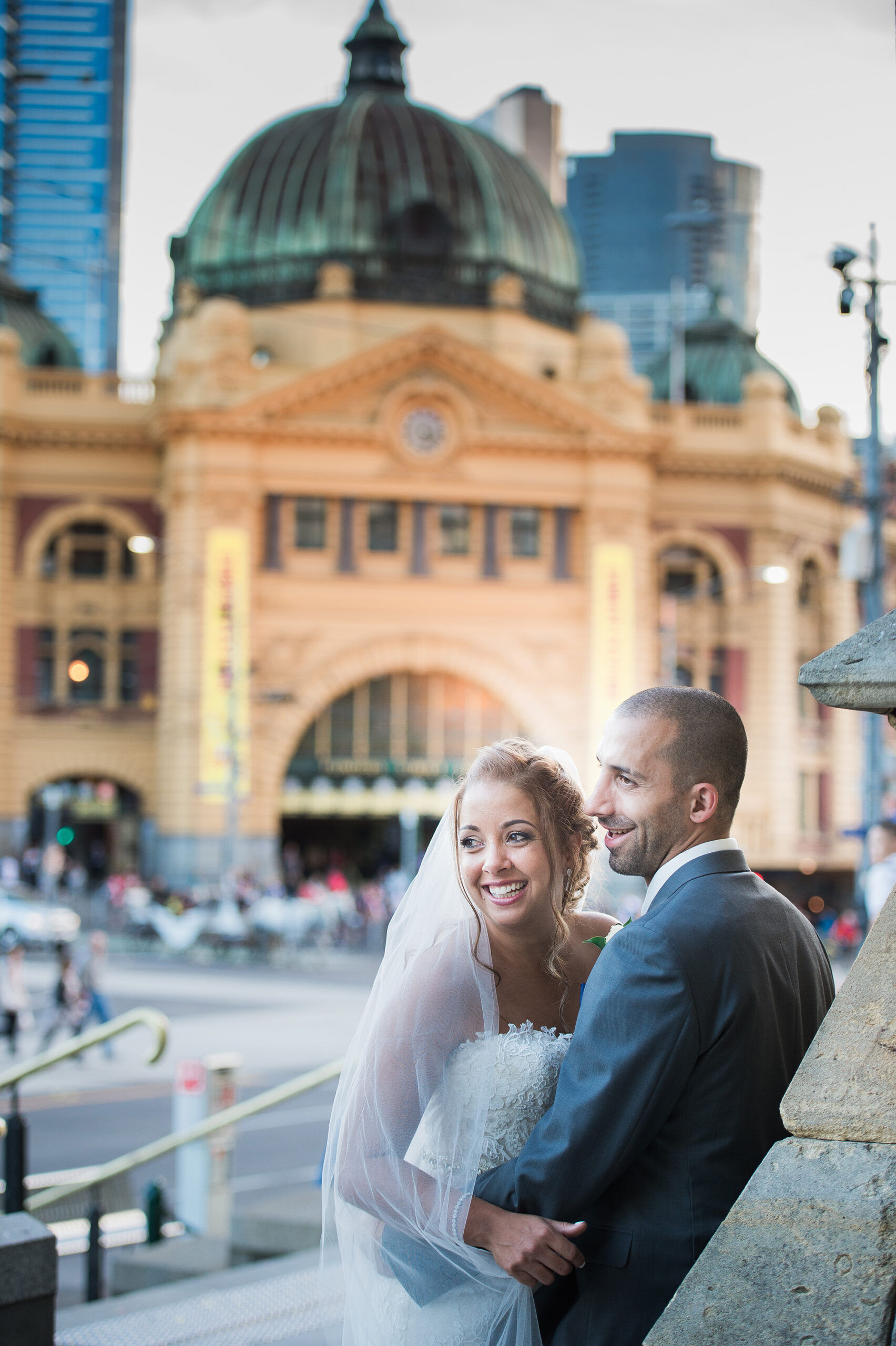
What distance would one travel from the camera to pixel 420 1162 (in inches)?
142

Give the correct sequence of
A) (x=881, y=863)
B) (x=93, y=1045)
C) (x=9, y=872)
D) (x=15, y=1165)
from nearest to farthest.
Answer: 1. (x=15, y=1165)
2. (x=93, y=1045)
3. (x=881, y=863)
4. (x=9, y=872)

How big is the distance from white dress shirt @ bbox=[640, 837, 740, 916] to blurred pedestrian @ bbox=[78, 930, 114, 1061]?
16.2m

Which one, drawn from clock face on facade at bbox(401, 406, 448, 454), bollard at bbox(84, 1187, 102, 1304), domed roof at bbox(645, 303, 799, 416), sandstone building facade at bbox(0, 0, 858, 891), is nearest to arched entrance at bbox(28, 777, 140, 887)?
sandstone building facade at bbox(0, 0, 858, 891)

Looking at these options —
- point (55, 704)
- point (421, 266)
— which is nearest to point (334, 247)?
point (421, 266)

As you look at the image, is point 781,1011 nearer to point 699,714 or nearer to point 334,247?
point 699,714

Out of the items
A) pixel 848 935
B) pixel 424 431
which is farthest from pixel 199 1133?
pixel 424 431

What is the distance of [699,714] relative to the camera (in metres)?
3.37

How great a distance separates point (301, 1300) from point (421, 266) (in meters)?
45.4

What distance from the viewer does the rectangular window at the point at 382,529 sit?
147ft

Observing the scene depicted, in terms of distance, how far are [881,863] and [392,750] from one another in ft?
113

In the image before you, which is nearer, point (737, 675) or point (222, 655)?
point (222, 655)

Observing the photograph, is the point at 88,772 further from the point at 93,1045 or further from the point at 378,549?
the point at 93,1045

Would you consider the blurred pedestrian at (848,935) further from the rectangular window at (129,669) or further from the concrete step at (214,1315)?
the concrete step at (214,1315)

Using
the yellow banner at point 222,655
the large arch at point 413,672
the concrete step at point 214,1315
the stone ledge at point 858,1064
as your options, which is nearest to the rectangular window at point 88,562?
the yellow banner at point 222,655
